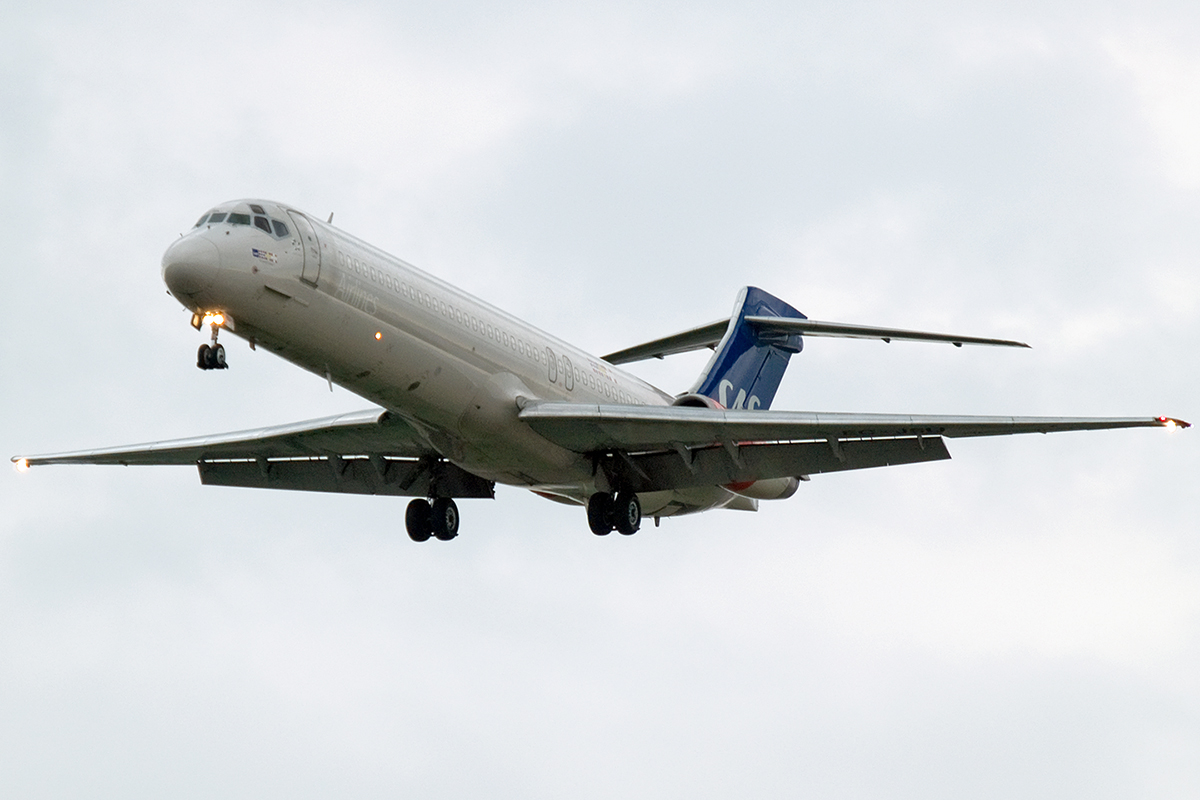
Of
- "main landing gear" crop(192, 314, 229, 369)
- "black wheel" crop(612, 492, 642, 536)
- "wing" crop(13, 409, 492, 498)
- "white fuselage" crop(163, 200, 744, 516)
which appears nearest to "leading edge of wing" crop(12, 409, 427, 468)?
"wing" crop(13, 409, 492, 498)

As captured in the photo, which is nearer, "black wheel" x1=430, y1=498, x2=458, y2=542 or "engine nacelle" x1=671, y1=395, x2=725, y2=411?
"black wheel" x1=430, y1=498, x2=458, y2=542

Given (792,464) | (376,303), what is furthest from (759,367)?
(376,303)

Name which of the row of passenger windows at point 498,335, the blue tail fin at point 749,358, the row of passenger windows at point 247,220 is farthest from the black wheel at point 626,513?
the row of passenger windows at point 247,220

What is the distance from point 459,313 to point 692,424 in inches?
145

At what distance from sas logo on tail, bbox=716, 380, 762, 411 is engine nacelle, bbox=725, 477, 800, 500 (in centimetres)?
185

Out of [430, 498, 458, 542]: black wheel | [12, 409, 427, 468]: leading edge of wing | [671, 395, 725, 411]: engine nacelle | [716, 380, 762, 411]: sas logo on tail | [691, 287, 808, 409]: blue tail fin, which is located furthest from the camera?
[691, 287, 808, 409]: blue tail fin

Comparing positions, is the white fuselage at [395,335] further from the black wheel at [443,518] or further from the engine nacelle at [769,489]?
the engine nacelle at [769,489]

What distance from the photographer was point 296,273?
21906 mm

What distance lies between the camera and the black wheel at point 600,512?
25.9 metres

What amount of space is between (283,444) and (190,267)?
608 cm

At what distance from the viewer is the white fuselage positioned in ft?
70.4

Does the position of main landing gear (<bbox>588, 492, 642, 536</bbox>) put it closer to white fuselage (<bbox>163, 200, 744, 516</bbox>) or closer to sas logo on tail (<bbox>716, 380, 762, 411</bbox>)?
white fuselage (<bbox>163, 200, 744, 516</bbox>)

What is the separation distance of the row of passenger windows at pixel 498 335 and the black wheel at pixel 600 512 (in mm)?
1720

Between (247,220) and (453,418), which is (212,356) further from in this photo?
(453,418)
